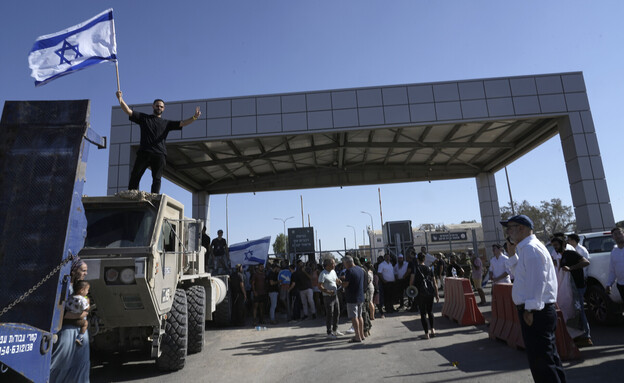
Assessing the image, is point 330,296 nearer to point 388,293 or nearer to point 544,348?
point 388,293

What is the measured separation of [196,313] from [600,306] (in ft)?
26.8

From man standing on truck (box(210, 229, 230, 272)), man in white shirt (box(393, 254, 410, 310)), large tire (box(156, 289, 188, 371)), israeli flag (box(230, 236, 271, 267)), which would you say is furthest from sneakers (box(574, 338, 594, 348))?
israeli flag (box(230, 236, 271, 267))

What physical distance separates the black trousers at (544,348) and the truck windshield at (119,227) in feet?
16.1

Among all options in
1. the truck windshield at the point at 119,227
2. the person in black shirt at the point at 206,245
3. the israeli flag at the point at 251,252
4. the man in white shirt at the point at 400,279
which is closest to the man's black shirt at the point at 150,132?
the truck windshield at the point at 119,227

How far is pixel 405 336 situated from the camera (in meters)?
8.81

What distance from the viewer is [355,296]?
8.70m

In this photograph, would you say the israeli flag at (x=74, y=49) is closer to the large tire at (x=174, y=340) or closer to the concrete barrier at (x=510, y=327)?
the large tire at (x=174, y=340)

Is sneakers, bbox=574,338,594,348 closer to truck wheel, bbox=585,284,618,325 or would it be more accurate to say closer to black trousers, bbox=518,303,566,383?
truck wheel, bbox=585,284,618,325

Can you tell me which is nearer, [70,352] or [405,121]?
[70,352]

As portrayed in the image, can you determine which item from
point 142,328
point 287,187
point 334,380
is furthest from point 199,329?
point 287,187

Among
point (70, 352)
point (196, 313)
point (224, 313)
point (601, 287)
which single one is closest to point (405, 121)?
point (601, 287)

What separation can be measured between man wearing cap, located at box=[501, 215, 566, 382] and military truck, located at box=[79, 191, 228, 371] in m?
4.52

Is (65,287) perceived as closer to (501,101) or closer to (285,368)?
(285,368)

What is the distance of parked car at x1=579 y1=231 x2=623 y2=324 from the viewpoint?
7.64 meters
